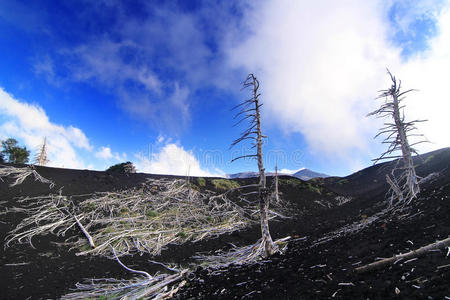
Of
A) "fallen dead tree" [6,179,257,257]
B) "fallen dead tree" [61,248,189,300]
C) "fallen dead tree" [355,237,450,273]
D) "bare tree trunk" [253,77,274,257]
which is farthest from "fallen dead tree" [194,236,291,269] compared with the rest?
"fallen dead tree" [355,237,450,273]

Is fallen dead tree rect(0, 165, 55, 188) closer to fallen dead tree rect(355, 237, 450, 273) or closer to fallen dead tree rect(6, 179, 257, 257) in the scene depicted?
fallen dead tree rect(6, 179, 257, 257)

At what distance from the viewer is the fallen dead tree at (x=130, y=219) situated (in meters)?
9.83

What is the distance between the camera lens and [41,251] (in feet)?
28.9

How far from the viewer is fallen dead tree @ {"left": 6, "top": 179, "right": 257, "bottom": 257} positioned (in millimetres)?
9828

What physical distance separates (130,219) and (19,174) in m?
9.52

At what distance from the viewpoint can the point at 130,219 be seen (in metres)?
11.9

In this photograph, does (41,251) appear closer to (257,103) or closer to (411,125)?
(257,103)

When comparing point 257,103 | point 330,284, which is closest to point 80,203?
→ point 257,103

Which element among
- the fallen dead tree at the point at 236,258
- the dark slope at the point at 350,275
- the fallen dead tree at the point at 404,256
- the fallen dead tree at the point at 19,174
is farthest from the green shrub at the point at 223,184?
the fallen dead tree at the point at 404,256

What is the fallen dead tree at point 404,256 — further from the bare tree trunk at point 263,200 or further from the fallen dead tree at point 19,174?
the fallen dead tree at point 19,174

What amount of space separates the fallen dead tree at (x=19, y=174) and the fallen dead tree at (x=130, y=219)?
2838mm

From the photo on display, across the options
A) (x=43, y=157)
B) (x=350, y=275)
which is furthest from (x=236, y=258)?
(x=43, y=157)

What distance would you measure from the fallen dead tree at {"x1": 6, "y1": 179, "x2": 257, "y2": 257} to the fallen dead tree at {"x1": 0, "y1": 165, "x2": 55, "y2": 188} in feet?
9.31

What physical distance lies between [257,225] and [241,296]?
10.2 m
